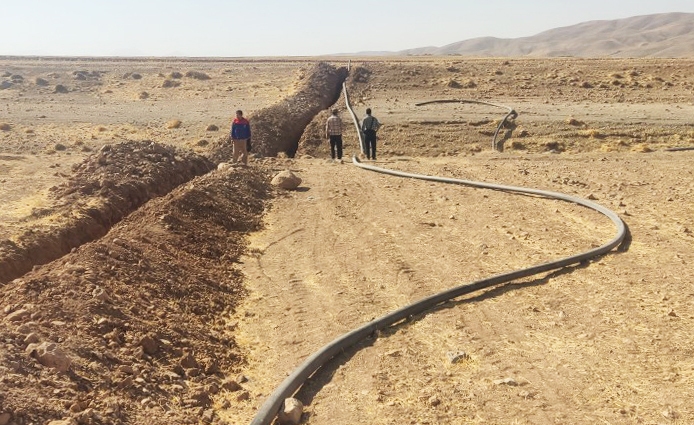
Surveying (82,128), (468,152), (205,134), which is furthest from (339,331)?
(82,128)

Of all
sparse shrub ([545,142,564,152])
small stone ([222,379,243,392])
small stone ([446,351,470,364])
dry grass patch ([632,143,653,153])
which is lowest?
sparse shrub ([545,142,564,152])

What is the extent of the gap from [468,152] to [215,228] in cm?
1153

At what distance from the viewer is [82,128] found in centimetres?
2545

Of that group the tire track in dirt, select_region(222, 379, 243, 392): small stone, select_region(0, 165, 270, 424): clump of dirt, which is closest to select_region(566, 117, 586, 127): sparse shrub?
the tire track in dirt

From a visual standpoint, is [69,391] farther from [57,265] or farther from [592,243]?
[592,243]

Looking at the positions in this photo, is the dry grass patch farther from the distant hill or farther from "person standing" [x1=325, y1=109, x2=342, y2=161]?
the distant hill

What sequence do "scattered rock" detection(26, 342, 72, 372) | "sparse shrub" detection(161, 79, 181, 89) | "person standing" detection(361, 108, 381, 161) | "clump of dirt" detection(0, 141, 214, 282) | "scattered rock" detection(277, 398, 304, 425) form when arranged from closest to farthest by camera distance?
"scattered rock" detection(277, 398, 304, 425) < "scattered rock" detection(26, 342, 72, 372) < "clump of dirt" detection(0, 141, 214, 282) < "person standing" detection(361, 108, 381, 161) < "sparse shrub" detection(161, 79, 181, 89)

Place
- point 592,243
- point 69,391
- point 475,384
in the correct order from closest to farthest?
point 69,391 < point 475,384 < point 592,243

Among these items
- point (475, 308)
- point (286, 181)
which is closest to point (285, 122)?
point (286, 181)

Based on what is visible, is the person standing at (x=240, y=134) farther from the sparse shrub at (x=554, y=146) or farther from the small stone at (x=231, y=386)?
the small stone at (x=231, y=386)

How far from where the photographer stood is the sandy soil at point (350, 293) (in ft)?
17.1

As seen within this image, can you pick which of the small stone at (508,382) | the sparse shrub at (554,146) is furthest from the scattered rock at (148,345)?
the sparse shrub at (554,146)

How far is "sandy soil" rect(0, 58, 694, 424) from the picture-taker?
17.1ft

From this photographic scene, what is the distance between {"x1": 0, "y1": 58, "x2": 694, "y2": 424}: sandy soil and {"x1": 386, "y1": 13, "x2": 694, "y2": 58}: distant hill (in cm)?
9903
